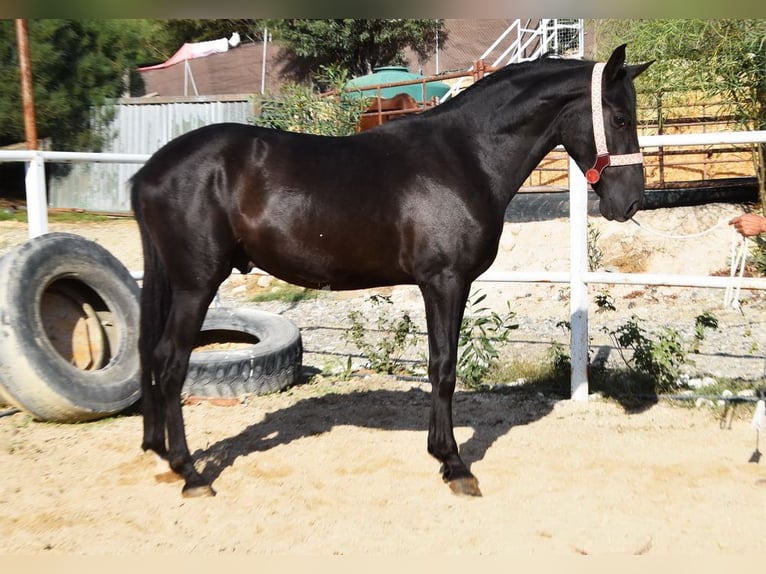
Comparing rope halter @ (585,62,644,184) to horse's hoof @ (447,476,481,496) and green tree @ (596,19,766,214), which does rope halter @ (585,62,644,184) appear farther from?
green tree @ (596,19,766,214)

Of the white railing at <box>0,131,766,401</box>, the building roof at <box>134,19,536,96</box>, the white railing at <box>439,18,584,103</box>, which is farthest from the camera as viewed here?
the building roof at <box>134,19,536,96</box>

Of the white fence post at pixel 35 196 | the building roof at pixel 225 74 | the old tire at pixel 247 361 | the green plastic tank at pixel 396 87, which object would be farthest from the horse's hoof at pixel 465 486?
the building roof at pixel 225 74

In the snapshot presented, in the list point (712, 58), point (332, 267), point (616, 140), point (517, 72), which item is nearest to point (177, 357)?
point (332, 267)

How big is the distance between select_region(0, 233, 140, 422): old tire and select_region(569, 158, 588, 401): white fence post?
9.82 ft

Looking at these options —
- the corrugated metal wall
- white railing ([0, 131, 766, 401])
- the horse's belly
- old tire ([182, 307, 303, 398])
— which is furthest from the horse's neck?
the corrugated metal wall

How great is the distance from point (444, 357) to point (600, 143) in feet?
4.44

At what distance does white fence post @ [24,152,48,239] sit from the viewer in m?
5.00

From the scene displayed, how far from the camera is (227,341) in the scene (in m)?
6.14

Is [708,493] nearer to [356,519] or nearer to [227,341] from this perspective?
[356,519]

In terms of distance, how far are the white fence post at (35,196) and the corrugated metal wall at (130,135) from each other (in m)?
10.6

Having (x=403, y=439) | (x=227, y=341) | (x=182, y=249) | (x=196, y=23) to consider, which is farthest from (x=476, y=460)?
(x=196, y=23)

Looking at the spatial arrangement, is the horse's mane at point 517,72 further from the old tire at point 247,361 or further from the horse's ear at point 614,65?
the old tire at point 247,361

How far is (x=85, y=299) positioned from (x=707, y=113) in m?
12.6

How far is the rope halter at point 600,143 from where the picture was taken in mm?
3709
